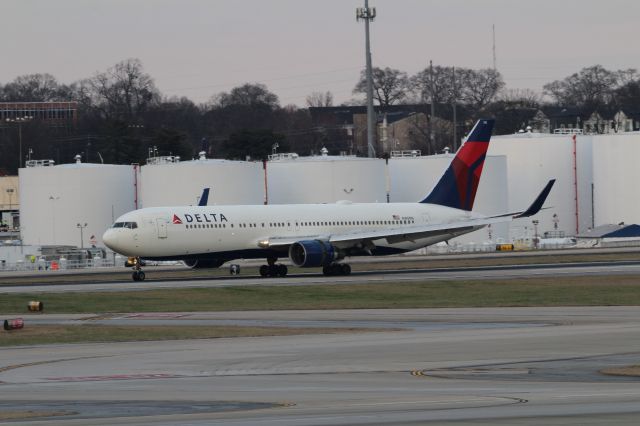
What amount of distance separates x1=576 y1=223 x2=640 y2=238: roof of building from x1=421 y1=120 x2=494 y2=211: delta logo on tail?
41.0m

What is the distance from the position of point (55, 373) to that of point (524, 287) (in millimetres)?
31561

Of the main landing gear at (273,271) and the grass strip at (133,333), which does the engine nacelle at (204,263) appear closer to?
the main landing gear at (273,271)

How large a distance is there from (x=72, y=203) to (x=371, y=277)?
176 feet

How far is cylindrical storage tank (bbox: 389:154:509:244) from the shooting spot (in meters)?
115

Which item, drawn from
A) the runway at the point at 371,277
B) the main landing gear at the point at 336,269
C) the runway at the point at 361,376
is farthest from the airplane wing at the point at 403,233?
the runway at the point at 361,376

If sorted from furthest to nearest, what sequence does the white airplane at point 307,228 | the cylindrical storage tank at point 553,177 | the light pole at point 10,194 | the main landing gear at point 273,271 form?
the light pole at point 10,194 → the cylindrical storage tank at point 553,177 → the main landing gear at point 273,271 → the white airplane at point 307,228

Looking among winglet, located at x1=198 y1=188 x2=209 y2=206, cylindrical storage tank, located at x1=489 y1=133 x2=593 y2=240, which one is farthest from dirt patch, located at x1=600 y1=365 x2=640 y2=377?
cylindrical storage tank, located at x1=489 y1=133 x2=593 y2=240

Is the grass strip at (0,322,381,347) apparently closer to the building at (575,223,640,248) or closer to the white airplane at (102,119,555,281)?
the white airplane at (102,119,555,281)

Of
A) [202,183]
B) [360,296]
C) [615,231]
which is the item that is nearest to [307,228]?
[360,296]

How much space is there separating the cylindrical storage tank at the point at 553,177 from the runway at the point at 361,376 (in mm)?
83153

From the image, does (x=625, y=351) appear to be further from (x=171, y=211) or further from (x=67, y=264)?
(x=67, y=264)

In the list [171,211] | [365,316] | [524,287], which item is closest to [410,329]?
[365,316]

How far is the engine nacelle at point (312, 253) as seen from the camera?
228ft

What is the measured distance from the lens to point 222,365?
3092cm
